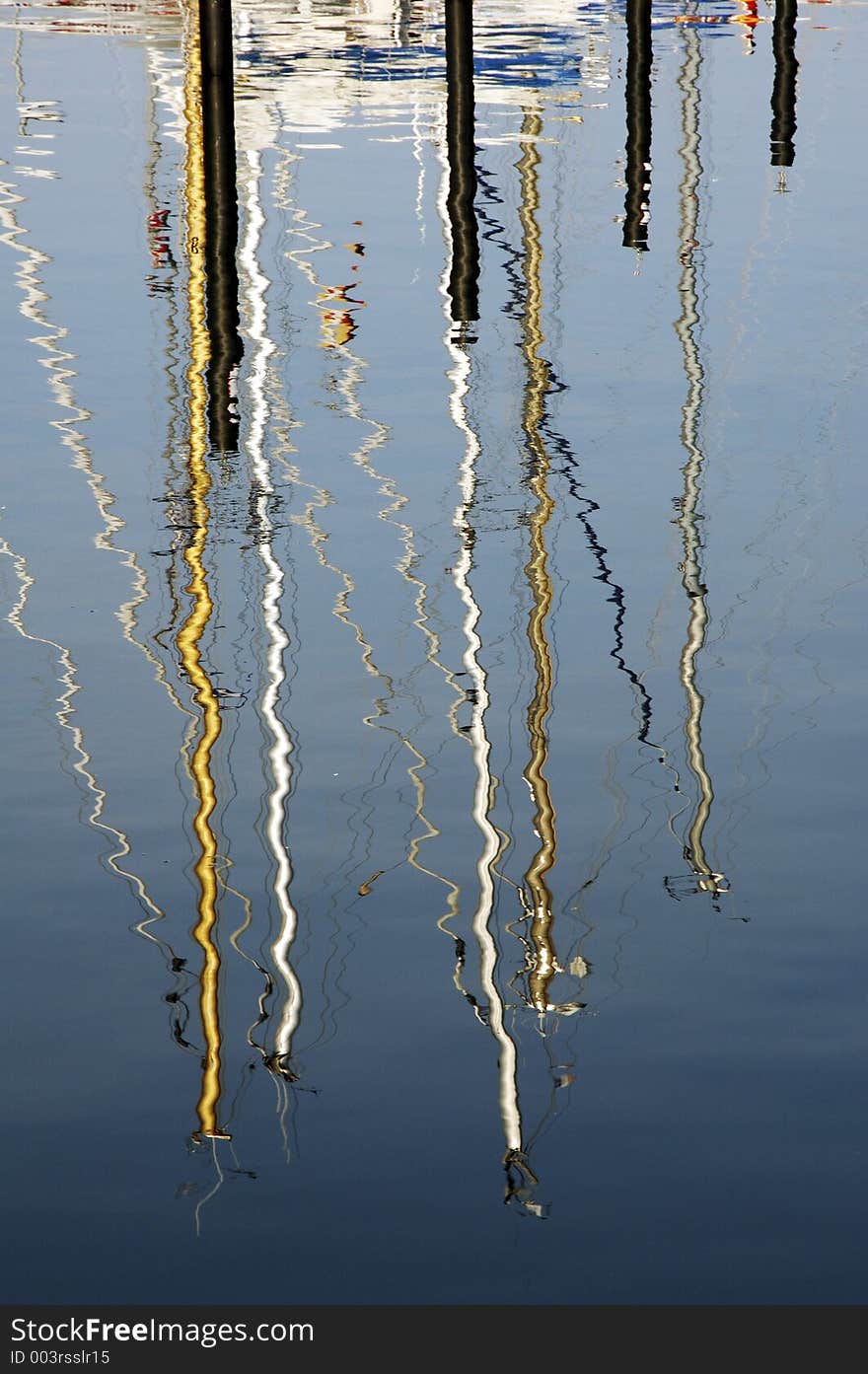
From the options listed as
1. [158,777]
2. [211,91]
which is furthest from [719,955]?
[211,91]

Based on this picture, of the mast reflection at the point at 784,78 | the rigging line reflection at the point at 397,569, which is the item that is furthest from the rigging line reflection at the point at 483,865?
the mast reflection at the point at 784,78

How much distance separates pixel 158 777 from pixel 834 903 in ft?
10.2

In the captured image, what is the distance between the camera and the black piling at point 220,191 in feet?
60.0

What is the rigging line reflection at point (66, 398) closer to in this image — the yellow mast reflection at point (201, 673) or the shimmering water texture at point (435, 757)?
the shimmering water texture at point (435, 757)

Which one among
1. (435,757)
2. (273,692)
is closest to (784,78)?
(273,692)

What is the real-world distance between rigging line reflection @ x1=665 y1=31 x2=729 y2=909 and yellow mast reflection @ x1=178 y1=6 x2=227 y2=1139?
186cm

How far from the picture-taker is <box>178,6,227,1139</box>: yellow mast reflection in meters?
7.70

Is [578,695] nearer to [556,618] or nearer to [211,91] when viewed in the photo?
[556,618]

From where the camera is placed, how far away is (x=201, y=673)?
11891 mm

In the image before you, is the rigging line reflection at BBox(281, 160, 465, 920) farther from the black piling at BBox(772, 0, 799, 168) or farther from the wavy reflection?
the black piling at BBox(772, 0, 799, 168)

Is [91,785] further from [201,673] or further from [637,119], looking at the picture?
[637,119]

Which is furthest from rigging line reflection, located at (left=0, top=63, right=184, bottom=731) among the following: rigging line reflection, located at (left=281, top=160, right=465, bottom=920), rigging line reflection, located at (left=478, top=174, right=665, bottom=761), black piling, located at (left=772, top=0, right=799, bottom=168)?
black piling, located at (left=772, top=0, right=799, bottom=168)

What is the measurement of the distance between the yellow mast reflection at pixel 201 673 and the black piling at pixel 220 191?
0.21 meters

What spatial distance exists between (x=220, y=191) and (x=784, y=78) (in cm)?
1057
